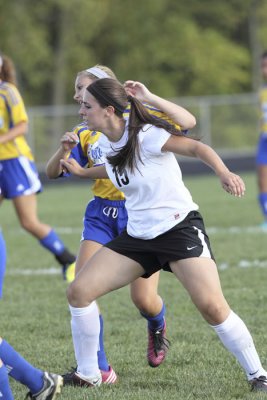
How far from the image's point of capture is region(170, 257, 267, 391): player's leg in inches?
189

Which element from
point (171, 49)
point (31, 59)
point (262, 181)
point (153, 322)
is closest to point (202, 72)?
point (171, 49)

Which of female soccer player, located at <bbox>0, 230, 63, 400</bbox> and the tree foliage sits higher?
female soccer player, located at <bbox>0, 230, 63, 400</bbox>

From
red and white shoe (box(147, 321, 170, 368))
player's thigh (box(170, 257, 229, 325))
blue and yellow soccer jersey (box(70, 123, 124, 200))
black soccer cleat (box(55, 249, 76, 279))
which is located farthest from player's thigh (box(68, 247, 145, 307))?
black soccer cleat (box(55, 249, 76, 279))

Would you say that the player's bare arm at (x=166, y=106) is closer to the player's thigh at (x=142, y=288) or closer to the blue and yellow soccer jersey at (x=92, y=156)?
the blue and yellow soccer jersey at (x=92, y=156)

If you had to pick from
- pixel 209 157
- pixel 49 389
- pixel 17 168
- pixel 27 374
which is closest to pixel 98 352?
pixel 49 389

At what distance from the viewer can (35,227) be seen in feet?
29.4

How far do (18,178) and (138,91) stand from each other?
399cm

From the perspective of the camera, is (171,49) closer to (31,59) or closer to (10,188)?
(31,59)

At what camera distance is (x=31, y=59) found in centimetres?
3145

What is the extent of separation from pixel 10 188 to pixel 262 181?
404 centimetres

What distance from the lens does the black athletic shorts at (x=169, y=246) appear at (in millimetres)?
4902

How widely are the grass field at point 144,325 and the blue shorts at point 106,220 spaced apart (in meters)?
0.82

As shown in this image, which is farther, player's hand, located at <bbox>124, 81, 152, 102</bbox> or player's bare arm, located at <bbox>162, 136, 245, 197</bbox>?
player's hand, located at <bbox>124, 81, 152, 102</bbox>

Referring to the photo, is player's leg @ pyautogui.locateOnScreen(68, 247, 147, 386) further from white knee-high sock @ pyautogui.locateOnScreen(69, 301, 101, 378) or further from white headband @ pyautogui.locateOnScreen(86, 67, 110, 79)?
white headband @ pyautogui.locateOnScreen(86, 67, 110, 79)
